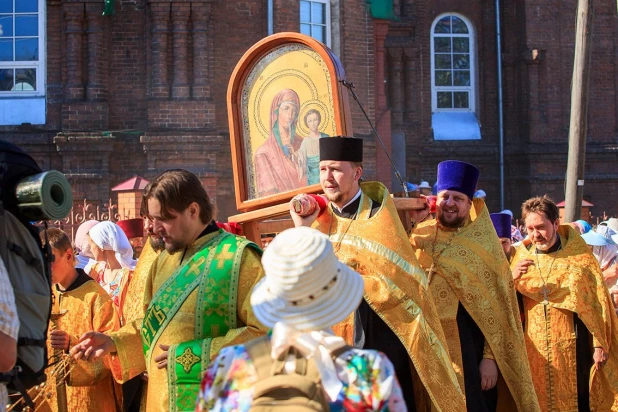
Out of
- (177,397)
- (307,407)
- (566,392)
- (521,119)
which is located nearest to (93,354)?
(177,397)

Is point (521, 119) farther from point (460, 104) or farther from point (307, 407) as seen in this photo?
point (307, 407)

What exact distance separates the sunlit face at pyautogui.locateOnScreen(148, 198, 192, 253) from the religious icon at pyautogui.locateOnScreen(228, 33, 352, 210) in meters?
1.63

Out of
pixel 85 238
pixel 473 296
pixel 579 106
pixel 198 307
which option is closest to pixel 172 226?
pixel 198 307

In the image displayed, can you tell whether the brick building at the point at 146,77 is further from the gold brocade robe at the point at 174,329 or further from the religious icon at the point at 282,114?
the gold brocade robe at the point at 174,329

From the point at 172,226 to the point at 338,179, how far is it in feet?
4.68

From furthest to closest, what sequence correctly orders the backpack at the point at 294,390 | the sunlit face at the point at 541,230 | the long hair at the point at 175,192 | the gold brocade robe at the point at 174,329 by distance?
the sunlit face at the point at 541,230, the long hair at the point at 175,192, the gold brocade robe at the point at 174,329, the backpack at the point at 294,390

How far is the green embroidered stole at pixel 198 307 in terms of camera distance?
404cm

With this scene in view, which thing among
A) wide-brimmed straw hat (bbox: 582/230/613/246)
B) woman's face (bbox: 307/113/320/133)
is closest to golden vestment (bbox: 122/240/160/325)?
woman's face (bbox: 307/113/320/133)

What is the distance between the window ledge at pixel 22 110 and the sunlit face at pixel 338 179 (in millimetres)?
12432

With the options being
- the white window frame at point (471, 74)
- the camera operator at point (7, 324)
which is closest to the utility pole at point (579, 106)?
the camera operator at point (7, 324)

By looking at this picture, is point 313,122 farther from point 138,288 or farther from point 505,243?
point 505,243

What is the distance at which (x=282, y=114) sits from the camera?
6195 mm

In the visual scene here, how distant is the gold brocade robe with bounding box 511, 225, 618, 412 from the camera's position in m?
7.47

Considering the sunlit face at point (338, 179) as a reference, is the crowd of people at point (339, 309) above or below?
below
